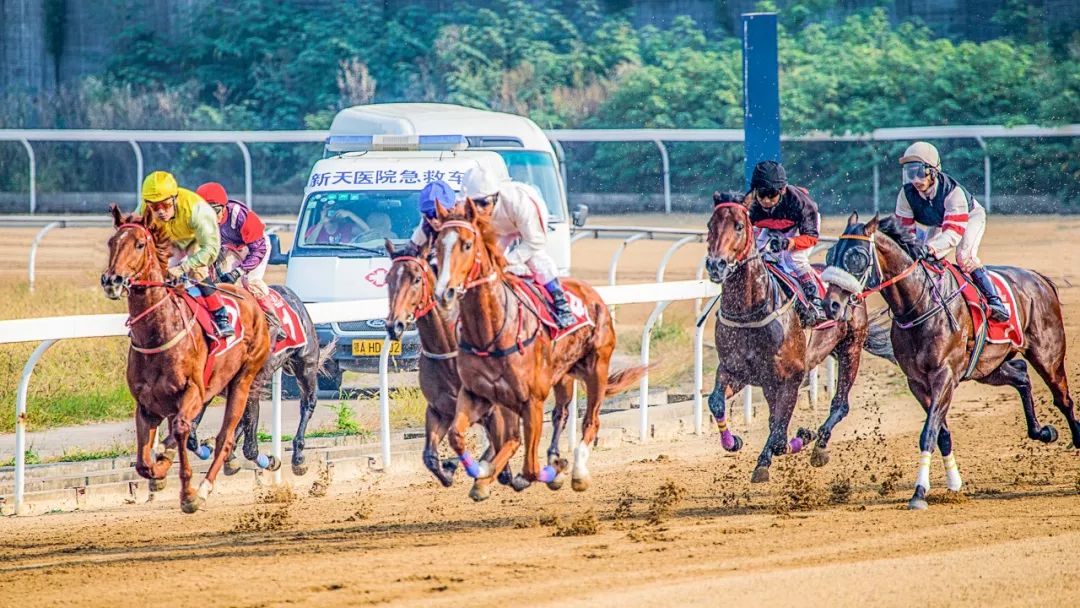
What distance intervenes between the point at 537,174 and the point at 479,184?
6298 millimetres

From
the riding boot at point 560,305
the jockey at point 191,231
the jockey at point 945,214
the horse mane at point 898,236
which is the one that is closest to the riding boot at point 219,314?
the jockey at point 191,231

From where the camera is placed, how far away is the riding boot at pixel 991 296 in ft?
32.2

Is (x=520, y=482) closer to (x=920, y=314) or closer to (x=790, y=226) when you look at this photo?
(x=920, y=314)

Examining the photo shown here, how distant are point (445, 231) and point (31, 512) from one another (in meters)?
3.13

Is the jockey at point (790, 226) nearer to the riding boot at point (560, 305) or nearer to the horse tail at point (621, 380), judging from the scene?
the horse tail at point (621, 380)

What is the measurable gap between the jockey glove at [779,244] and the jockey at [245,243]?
10.2 feet

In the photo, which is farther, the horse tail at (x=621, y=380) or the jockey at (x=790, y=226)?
the jockey at (x=790, y=226)

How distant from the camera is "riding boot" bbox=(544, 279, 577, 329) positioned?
8.61 m

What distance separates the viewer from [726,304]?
31.4ft

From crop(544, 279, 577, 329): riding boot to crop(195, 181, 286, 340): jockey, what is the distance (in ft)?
6.55

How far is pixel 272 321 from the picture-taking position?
31.9 feet

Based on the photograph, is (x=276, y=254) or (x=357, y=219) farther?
(x=357, y=219)

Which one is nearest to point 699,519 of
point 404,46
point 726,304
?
point 726,304

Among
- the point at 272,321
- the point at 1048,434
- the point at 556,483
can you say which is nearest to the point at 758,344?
the point at 556,483
